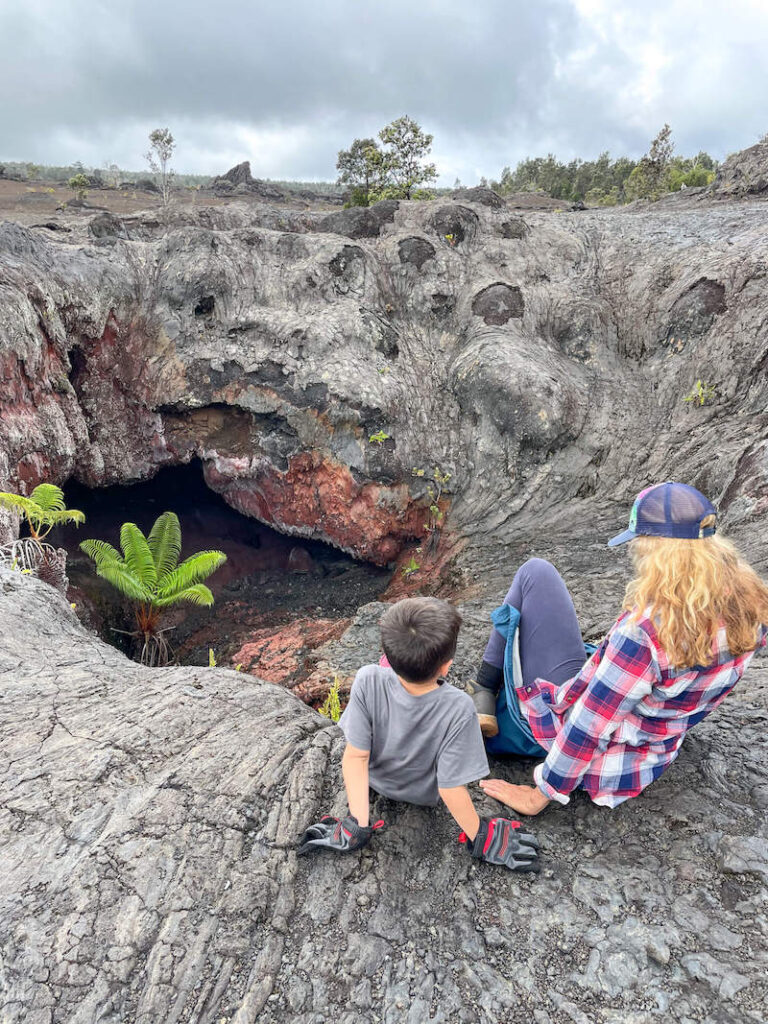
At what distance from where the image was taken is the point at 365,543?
9773 millimetres

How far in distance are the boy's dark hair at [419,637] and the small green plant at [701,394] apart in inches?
319

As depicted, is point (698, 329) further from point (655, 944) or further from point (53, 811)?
point (53, 811)

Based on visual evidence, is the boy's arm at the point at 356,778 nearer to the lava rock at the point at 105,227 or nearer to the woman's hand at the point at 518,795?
the woman's hand at the point at 518,795

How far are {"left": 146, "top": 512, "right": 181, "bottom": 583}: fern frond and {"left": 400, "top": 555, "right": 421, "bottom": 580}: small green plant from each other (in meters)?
4.00

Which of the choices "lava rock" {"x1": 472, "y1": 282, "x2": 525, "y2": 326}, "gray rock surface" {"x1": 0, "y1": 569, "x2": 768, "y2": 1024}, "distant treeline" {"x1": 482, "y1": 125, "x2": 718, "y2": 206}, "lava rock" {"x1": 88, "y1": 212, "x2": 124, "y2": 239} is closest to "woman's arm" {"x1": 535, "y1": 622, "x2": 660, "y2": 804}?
"gray rock surface" {"x1": 0, "y1": 569, "x2": 768, "y2": 1024}

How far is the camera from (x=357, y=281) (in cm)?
1096

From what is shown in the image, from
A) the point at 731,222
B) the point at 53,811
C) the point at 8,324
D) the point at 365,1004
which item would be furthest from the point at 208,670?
the point at 731,222

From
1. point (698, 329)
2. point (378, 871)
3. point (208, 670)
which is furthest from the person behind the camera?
point (698, 329)

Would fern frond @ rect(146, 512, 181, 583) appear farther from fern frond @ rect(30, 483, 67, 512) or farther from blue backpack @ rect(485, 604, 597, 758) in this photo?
blue backpack @ rect(485, 604, 597, 758)

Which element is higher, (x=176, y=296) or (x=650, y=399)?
(x=176, y=296)

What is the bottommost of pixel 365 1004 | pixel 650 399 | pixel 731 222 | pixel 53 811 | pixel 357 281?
pixel 365 1004

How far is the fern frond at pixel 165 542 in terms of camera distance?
9250 mm

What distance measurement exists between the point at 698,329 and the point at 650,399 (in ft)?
4.46

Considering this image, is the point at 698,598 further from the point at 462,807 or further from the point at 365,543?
the point at 365,543
